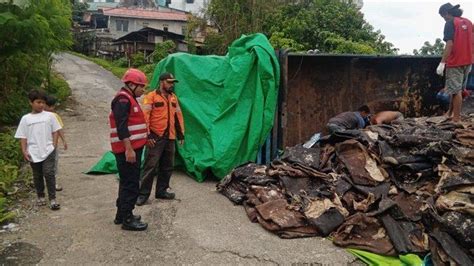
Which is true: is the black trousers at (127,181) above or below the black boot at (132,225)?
above

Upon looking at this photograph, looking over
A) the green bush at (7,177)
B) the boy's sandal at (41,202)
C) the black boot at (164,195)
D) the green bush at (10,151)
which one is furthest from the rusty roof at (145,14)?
the boy's sandal at (41,202)

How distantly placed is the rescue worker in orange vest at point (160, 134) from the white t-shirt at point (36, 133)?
1.16 m

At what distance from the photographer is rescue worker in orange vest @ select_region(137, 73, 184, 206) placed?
5.29 m

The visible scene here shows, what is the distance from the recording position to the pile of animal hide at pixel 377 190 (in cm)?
409

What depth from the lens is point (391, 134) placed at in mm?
5660

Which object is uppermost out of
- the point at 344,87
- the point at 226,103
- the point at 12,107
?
the point at 344,87

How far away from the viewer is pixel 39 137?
511cm

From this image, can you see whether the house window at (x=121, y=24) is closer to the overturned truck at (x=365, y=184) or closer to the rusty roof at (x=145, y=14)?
the rusty roof at (x=145, y=14)

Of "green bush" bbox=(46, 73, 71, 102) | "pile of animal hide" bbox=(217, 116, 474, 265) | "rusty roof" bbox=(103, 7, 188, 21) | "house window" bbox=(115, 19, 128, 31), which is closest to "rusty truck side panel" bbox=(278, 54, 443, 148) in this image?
"pile of animal hide" bbox=(217, 116, 474, 265)

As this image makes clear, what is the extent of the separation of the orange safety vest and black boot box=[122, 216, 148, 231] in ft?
3.82

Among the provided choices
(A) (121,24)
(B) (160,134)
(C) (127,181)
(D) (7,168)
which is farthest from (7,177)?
(A) (121,24)

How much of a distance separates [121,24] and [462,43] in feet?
134

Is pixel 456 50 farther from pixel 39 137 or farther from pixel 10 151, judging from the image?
pixel 10 151

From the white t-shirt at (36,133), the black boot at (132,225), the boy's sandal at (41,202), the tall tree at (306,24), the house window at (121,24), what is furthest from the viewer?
the house window at (121,24)
